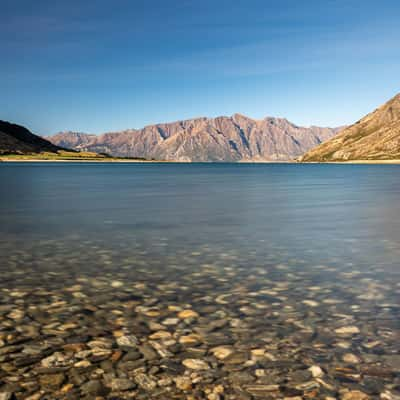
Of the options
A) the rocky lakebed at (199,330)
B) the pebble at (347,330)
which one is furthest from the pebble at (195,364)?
the pebble at (347,330)

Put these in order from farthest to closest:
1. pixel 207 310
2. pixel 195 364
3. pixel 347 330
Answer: pixel 207 310
pixel 347 330
pixel 195 364

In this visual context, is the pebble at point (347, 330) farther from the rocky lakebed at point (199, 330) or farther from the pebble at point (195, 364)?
the pebble at point (195, 364)

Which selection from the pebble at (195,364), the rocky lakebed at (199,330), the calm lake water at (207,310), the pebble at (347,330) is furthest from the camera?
the pebble at (347,330)

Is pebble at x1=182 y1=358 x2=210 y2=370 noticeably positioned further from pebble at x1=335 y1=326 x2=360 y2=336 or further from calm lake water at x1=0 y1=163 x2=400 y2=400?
pebble at x1=335 y1=326 x2=360 y2=336

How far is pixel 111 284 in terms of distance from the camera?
16531 millimetres

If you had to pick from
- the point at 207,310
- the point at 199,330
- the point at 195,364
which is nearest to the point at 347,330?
the point at 199,330

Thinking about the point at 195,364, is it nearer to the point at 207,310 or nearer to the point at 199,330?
the point at 199,330

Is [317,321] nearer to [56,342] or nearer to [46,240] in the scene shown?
[56,342]

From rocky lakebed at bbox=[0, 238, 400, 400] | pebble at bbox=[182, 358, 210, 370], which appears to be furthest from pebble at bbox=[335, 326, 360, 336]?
pebble at bbox=[182, 358, 210, 370]

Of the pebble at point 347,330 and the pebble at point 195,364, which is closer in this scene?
the pebble at point 195,364

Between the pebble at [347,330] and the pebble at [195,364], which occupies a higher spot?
the pebble at [347,330]

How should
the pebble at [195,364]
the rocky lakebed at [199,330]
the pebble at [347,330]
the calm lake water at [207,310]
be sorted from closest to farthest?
1. the rocky lakebed at [199,330]
2. the calm lake water at [207,310]
3. the pebble at [195,364]
4. the pebble at [347,330]

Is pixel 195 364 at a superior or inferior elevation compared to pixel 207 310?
superior

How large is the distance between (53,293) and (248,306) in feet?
21.8
